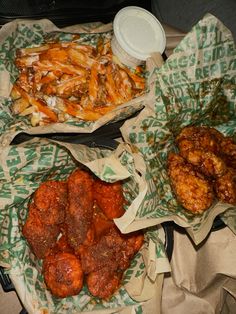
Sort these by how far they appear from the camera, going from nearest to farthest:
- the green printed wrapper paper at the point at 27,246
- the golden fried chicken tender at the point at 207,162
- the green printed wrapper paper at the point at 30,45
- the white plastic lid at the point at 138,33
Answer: the green printed wrapper paper at the point at 27,246
the green printed wrapper paper at the point at 30,45
the golden fried chicken tender at the point at 207,162
the white plastic lid at the point at 138,33

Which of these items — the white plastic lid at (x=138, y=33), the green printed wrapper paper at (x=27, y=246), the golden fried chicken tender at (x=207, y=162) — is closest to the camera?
the green printed wrapper paper at (x=27, y=246)

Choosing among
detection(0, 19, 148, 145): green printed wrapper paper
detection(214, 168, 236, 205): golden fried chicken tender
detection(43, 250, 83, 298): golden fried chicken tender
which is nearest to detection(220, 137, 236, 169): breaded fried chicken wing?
detection(214, 168, 236, 205): golden fried chicken tender

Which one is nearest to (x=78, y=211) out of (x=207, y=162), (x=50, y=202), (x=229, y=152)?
(x=50, y=202)

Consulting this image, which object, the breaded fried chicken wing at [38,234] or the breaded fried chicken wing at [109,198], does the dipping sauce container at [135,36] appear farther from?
the breaded fried chicken wing at [38,234]

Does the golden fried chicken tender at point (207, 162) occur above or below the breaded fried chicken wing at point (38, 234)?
above

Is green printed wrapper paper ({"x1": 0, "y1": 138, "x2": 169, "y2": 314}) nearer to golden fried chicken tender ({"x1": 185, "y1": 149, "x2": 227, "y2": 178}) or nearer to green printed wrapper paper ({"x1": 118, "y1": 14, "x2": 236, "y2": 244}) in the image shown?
green printed wrapper paper ({"x1": 118, "y1": 14, "x2": 236, "y2": 244})

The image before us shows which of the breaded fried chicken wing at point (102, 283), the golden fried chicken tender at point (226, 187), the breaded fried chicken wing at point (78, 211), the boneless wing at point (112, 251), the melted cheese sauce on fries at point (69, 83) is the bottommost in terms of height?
the breaded fried chicken wing at point (102, 283)

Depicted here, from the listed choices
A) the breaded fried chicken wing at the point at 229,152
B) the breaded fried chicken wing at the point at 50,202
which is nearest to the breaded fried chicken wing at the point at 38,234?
the breaded fried chicken wing at the point at 50,202
